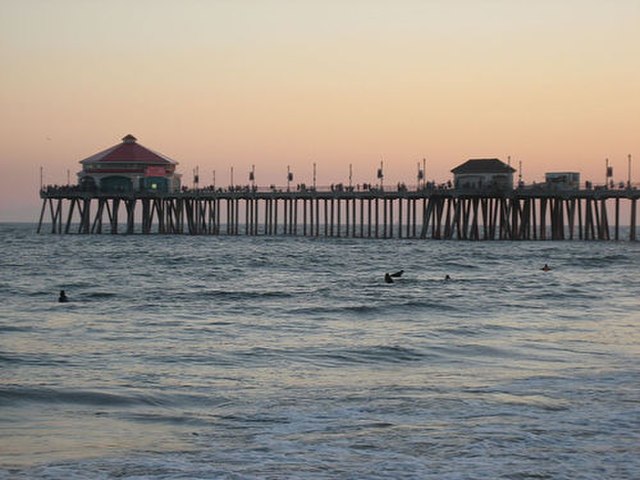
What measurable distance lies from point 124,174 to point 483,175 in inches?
1512

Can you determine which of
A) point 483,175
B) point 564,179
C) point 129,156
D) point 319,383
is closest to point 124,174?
point 129,156

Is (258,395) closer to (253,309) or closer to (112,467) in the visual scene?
(112,467)

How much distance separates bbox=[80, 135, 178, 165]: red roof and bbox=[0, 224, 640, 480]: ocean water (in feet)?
214

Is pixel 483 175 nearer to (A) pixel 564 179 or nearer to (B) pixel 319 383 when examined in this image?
(A) pixel 564 179

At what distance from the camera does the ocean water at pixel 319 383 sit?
1251 centimetres

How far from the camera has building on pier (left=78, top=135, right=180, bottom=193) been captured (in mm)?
105375

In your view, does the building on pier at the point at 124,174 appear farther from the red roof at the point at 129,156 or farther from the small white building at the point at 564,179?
the small white building at the point at 564,179

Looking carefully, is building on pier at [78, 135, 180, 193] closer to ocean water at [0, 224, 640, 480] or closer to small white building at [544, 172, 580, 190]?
small white building at [544, 172, 580, 190]

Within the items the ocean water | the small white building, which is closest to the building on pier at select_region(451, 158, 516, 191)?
the small white building

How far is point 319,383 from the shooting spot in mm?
18188

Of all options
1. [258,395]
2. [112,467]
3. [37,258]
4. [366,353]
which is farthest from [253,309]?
[37,258]

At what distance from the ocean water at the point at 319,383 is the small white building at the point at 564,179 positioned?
4228 centimetres

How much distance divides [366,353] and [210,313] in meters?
10.6

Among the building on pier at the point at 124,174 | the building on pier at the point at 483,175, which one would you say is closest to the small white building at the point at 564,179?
the building on pier at the point at 483,175
